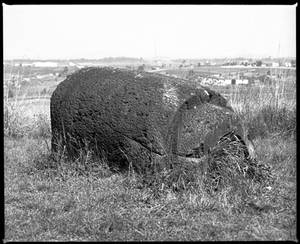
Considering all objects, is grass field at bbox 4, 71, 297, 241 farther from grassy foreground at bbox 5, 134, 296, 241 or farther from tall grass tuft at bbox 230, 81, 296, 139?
tall grass tuft at bbox 230, 81, 296, 139

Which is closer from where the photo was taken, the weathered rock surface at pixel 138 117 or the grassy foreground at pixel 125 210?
the grassy foreground at pixel 125 210

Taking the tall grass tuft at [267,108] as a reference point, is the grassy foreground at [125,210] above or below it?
below

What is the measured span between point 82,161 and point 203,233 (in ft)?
6.94

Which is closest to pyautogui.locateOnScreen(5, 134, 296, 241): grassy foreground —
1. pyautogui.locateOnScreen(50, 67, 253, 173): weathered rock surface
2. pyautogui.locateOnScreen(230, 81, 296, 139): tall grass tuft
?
pyautogui.locateOnScreen(50, 67, 253, 173): weathered rock surface

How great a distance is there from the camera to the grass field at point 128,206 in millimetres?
4297

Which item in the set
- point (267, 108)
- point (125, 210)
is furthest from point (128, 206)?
point (267, 108)

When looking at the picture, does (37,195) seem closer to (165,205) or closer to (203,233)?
(165,205)

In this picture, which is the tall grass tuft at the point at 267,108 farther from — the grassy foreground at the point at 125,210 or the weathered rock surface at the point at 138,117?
the weathered rock surface at the point at 138,117

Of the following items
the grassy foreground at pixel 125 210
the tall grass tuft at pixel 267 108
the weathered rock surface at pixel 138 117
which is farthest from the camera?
the tall grass tuft at pixel 267 108

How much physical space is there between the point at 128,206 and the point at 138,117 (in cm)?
112

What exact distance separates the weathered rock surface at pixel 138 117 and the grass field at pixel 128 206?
0.99ft

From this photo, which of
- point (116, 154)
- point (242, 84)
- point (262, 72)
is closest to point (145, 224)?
point (116, 154)

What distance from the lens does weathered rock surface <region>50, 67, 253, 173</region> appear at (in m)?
5.32

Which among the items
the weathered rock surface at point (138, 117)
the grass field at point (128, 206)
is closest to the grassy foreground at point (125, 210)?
the grass field at point (128, 206)
